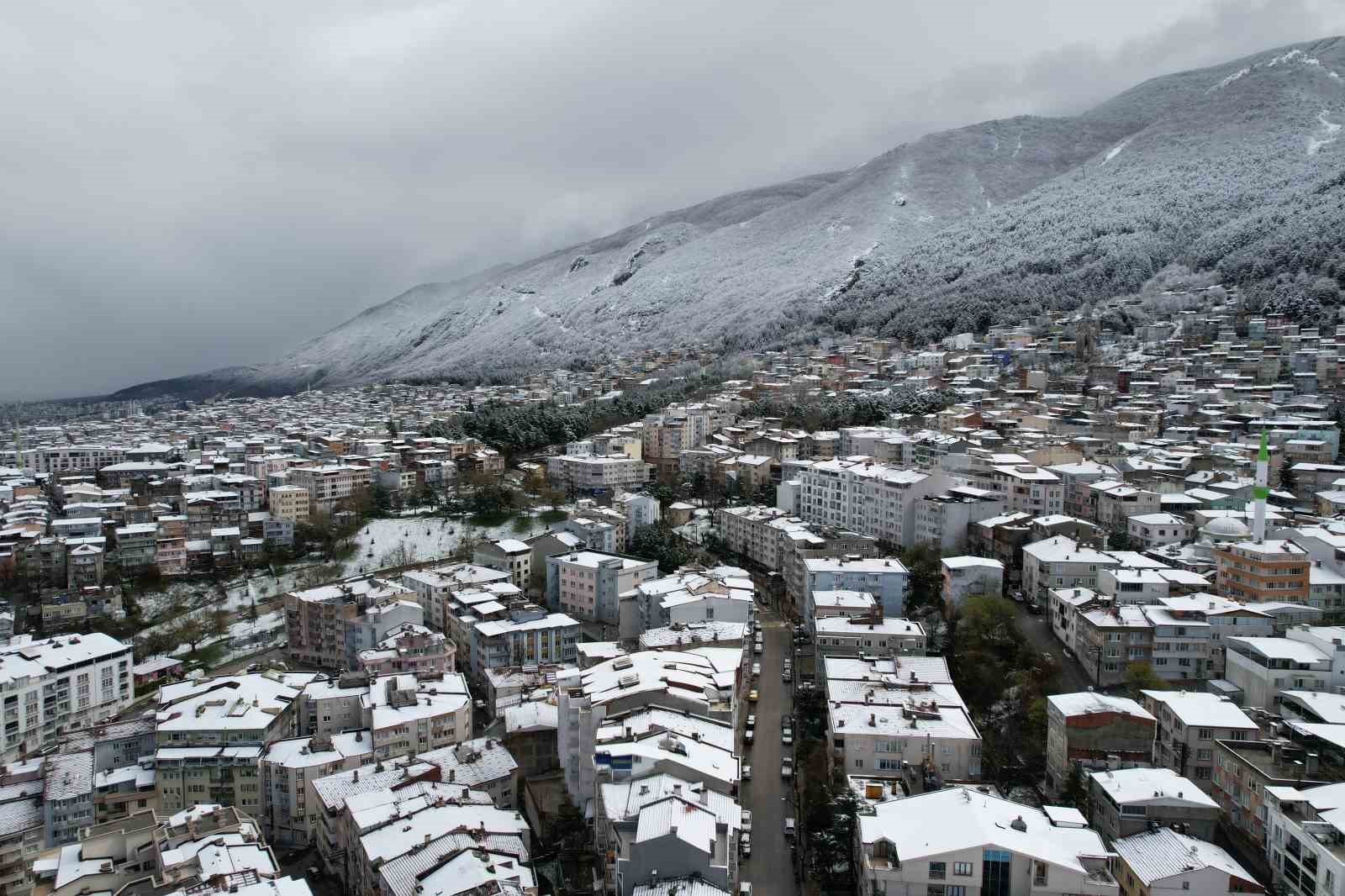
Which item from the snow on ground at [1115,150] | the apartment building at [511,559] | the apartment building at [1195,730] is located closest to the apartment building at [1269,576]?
the apartment building at [1195,730]

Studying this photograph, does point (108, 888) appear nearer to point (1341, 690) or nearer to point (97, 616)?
point (97, 616)

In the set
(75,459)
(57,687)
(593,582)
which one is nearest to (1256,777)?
(593,582)

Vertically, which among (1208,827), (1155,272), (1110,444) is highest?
(1155,272)

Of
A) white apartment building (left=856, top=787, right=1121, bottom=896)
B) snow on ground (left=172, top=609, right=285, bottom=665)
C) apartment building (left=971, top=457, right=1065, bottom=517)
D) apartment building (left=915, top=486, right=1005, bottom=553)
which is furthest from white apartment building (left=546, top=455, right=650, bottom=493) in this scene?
white apartment building (left=856, top=787, right=1121, bottom=896)

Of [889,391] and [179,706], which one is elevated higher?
[889,391]

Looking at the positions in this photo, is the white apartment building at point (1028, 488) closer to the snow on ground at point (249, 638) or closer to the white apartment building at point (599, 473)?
the white apartment building at point (599, 473)

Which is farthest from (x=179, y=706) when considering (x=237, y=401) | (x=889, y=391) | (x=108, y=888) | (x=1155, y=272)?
(x=237, y=401)
